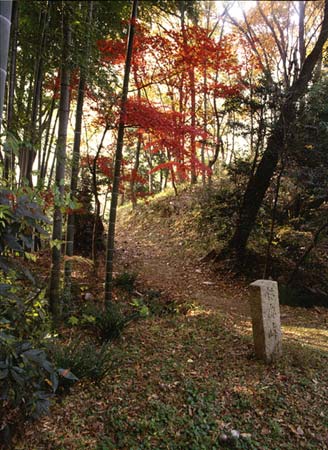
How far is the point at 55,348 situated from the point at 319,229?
5167 millimetres

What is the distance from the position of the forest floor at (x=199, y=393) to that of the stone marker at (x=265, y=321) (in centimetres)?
14

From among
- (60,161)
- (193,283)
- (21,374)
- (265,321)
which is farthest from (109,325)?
(193,283)

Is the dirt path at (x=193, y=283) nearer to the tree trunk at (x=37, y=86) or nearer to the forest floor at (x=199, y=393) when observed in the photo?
the forest floor at (x=199, y=393)

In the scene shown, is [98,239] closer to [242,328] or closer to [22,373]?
[242,328]

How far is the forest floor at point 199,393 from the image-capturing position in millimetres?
2396

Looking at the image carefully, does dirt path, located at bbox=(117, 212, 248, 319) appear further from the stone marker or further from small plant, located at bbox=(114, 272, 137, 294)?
the stone marker

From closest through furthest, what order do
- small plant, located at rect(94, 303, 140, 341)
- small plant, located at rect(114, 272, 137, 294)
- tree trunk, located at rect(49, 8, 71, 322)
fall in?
tree trunk, located at rect(49, 8, 71, 322), small plant, located at rect(94, 303, 140, 341), small plant, located at rect(114, 272, 137, 294)

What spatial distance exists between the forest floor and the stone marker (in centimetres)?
14

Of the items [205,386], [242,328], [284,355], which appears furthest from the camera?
[242,328]

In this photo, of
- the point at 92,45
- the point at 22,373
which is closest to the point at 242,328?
the point at 22,373

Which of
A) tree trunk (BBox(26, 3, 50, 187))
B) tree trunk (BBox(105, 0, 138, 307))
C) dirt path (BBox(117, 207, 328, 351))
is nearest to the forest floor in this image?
dirt path (BBox(117, 207, 328, 351))

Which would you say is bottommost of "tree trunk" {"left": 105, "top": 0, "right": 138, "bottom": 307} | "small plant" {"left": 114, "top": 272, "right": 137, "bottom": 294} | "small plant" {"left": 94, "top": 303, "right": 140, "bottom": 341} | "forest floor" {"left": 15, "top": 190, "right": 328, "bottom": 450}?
"forest floor" {"left": 15, "top": 190, "right": 328, "bottom": 450}

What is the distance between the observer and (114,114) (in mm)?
4535

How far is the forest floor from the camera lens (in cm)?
240
